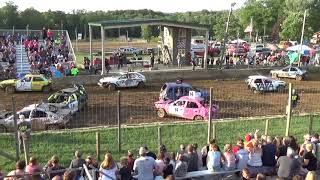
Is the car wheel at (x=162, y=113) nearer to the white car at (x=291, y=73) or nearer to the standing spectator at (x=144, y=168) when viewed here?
the standing spectator at (x=144, y=168)

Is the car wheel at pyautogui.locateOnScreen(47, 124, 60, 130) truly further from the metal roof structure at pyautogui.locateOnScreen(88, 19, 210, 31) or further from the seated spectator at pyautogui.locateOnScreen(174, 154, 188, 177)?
the metal roof structure at pyautogui.locateOnScreen(88, 19, 210, 31)

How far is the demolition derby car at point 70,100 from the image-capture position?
2503 cm

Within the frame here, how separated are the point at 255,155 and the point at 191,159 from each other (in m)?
1.81

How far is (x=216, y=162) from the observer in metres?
13.9

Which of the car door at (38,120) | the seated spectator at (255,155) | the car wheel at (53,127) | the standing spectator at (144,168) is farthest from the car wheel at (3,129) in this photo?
the seated spectator at (255,155)

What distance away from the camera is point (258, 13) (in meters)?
105

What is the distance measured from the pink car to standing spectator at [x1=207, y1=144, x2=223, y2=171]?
414 inches

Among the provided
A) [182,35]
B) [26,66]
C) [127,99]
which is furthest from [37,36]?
[127,99]

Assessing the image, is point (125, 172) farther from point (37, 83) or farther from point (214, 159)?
point (37, 83)

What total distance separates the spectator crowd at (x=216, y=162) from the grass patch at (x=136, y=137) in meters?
3.86

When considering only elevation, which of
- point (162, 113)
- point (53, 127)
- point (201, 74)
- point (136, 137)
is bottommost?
point (201, 74)

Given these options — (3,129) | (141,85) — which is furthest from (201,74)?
(3,129)

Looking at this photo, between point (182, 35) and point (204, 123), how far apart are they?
2721 centimetres

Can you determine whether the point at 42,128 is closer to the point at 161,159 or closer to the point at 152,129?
the point at 152,129
